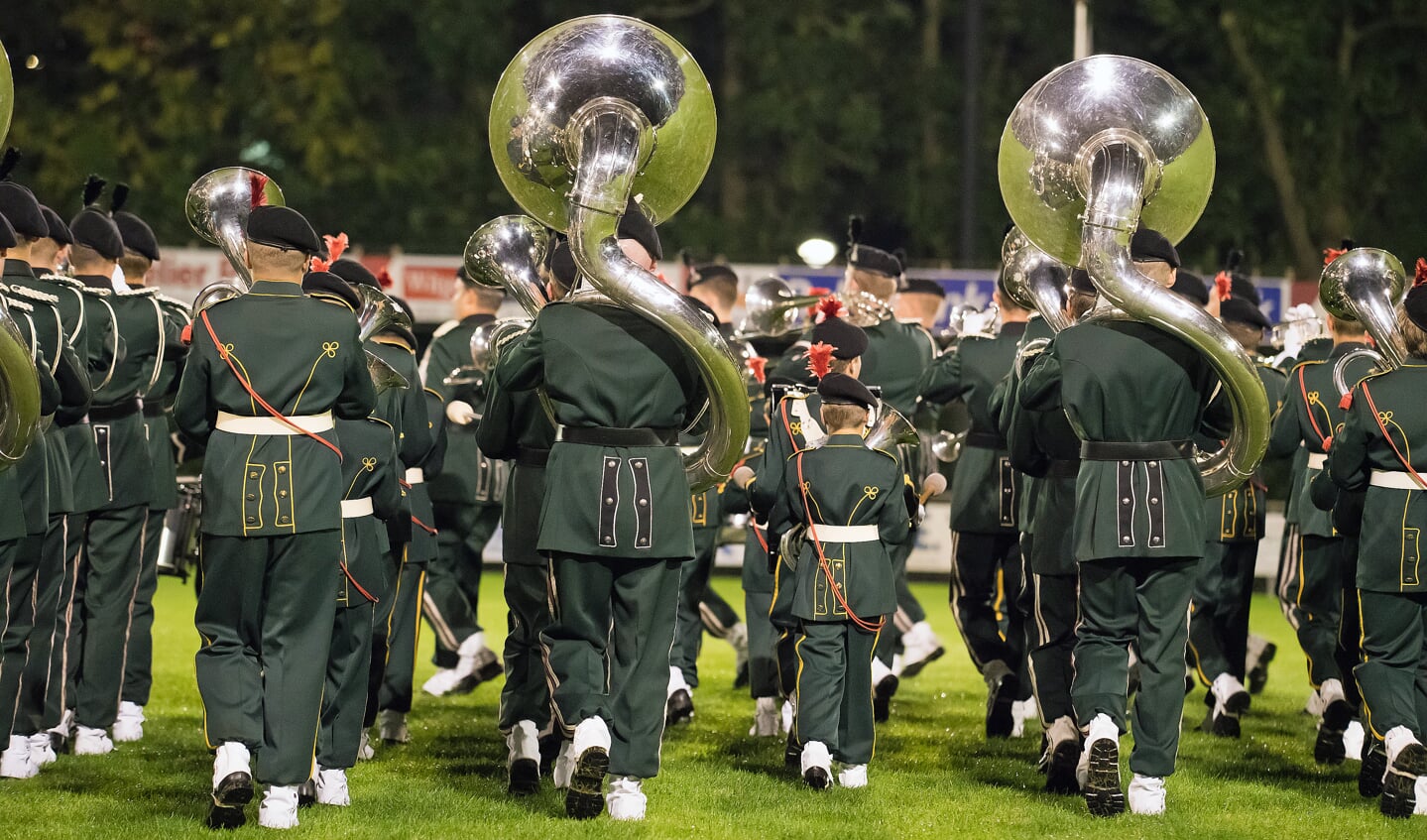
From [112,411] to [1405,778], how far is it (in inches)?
204

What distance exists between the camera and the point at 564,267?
726cm

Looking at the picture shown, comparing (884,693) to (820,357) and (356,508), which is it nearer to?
(820,357)

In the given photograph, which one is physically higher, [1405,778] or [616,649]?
[616,649]

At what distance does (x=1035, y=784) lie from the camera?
25.6 feet

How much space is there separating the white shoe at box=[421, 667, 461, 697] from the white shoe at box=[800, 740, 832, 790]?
3.02m

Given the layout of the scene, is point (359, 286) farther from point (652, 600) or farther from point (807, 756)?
point (807, 756)

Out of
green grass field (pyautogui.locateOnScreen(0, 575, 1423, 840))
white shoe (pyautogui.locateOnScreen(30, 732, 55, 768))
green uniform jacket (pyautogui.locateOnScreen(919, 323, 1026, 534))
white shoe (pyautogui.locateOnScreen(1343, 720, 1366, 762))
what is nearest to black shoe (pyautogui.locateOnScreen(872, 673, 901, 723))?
green grass field (pyautogui.locateOnScreen(0, 575, 1423, 840))

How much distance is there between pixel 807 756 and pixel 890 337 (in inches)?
103

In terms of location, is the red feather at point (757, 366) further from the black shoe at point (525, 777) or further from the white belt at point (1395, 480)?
the white belt at point (1395, 480)

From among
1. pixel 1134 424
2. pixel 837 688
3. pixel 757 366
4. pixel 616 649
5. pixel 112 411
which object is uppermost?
pixel 757 366

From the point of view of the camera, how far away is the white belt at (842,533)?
7.56 meters

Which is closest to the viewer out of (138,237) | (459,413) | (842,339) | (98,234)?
(842,339)

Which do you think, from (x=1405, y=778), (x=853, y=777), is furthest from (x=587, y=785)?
(x=1405, y=778)

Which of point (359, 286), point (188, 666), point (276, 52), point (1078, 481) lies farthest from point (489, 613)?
point (276, 52)
